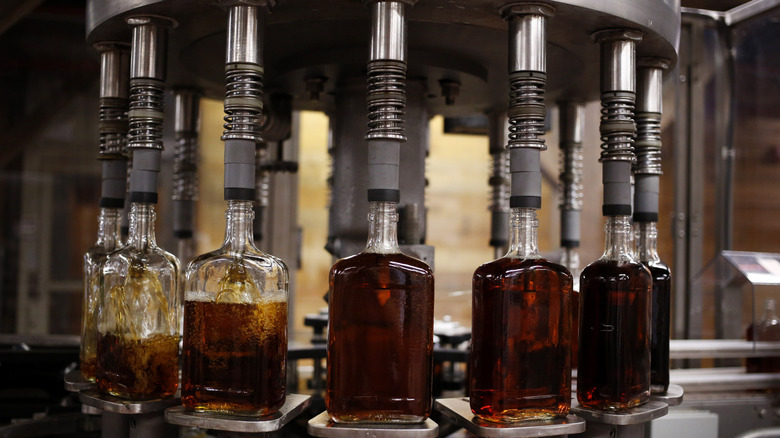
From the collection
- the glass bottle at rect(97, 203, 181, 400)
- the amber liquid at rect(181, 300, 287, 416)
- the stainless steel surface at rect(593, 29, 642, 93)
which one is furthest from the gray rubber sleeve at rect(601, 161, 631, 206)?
the glass bottle at rect(97, 203, 181, 400)

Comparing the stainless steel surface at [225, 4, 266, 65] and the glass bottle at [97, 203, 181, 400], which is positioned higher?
the stainless steel surface at [225, 4, 266, 65]

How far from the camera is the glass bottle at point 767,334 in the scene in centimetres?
192

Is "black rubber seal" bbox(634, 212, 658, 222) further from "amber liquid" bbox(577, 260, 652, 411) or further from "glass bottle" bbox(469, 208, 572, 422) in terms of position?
"glass bottle" bbox(469, 208, 572, 422)

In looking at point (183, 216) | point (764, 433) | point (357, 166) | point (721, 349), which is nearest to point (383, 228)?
point (357, 166)

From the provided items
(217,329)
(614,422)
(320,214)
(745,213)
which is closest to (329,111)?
(217,329)

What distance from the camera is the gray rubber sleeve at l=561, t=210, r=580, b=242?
64.5 inches

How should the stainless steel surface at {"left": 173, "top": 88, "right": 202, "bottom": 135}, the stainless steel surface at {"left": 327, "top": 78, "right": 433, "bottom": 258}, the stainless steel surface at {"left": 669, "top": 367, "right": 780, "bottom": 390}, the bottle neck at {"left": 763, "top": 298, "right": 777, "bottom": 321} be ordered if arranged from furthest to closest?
1. the bottle neck at {"left": 763, "top": 298, "right": 777, "bottom": 321}
2. the stainless steel surface at {"left": 669, "top": 367, "right": 780, "bottom": 390}
3. the stainless steel surface at {"left": 173, "top": 88, "right": 202, "bottom": 135}
4. the stainless steel surface at {"left": 327, "top": 78, "right": 433, "bottom": 258}

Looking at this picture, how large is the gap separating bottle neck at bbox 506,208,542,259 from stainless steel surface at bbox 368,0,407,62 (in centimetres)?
26

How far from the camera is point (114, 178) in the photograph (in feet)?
3.94

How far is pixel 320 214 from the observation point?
10.7 ft

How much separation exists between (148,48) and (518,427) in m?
0.73

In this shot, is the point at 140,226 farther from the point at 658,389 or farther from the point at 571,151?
the point at 571,151

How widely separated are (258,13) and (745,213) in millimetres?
2263

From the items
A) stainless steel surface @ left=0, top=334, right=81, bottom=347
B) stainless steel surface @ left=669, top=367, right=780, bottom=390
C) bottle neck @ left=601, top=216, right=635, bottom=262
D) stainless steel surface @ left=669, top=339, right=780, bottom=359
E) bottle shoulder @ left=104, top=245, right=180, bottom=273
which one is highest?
bottle neck @ left=601, top=216, right=635, bottom=262
